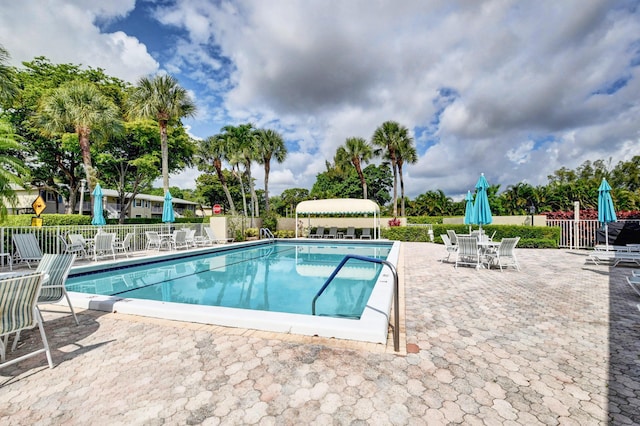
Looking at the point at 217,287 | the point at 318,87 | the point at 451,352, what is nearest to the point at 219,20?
the point at 318,87

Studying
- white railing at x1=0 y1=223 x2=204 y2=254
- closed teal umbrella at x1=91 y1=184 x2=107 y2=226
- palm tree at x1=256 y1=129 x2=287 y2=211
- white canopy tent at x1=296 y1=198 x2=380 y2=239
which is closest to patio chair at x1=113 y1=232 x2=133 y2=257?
white railing at x1=0 y1=223 x2=204 y2=254

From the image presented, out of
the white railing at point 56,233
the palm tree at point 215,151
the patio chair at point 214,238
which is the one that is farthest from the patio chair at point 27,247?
the palm tree at point 215,151

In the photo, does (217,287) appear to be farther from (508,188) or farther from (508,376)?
(508,188)

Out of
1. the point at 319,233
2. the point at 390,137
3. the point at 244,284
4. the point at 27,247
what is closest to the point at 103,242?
the point at 27,247

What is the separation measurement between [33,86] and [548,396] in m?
30.6

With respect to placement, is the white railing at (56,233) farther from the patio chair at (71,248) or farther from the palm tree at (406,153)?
the palm tree at (406,153)

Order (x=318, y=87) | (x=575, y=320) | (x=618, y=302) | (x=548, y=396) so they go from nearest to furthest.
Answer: (x=548, y=396) < (x=575, y=320) < (x=618, y=302) < (x=318, y=87)

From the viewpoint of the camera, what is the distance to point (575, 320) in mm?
4430

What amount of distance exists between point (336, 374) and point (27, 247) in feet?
39.1

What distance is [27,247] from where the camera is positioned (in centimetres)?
952

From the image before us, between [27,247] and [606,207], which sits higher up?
[606,207]

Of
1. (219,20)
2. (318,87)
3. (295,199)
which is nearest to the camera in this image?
(219,20)

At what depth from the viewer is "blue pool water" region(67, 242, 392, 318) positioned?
6641 mm

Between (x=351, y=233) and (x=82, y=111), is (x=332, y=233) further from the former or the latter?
(x=82, y=111)
